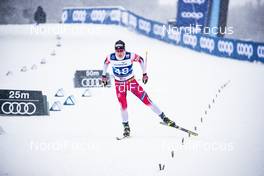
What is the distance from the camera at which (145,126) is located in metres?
7.75

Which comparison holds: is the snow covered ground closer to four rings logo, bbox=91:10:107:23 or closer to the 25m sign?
the 25m sign

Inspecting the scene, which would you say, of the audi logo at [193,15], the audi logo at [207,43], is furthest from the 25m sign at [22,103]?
the audi logo at [193,15]

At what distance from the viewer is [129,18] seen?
920 inches

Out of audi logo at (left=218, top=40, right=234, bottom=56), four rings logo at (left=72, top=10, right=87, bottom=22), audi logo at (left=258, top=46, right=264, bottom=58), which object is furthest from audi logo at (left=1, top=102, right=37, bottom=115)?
four rings logo at (left=72, top=10, right=87, bottom=22)

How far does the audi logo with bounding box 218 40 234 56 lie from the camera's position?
1762 centimetres

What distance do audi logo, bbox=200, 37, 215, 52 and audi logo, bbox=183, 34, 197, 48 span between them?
1.58ft

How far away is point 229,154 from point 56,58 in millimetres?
10829

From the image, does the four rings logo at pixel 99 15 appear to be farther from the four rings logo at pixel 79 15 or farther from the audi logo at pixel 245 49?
the audi logo at pixel 245 49

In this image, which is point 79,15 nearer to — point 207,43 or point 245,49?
point 207,43

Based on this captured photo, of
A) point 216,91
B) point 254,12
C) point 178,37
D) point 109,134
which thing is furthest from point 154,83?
point 254,12

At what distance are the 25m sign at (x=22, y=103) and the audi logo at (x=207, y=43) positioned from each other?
12.7 metres

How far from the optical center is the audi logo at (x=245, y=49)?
16781 millimetres

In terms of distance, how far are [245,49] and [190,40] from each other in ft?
11.7

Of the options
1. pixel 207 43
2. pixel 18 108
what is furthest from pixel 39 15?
pixel 18 108
